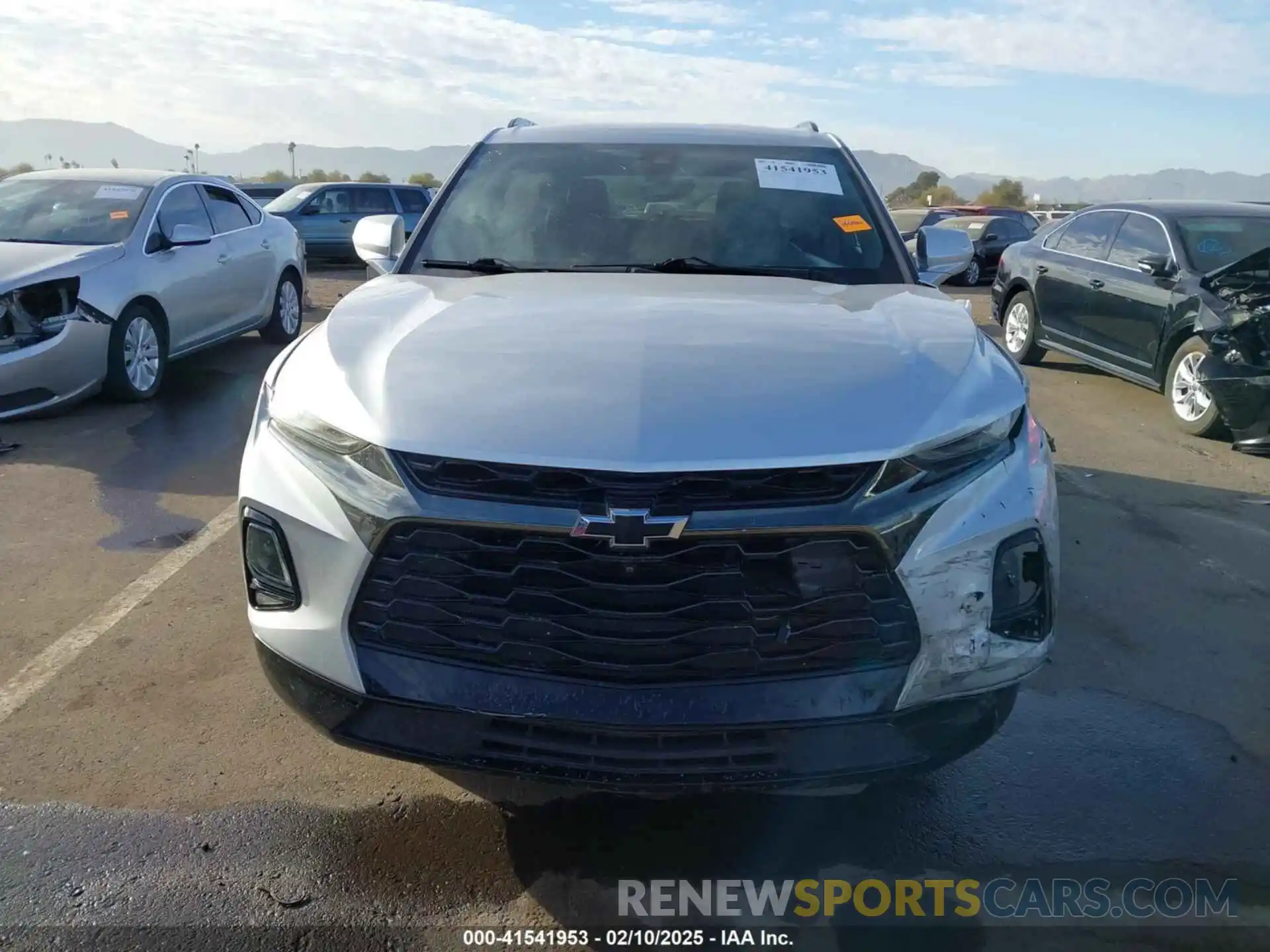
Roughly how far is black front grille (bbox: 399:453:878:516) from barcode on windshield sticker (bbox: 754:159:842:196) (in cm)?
203

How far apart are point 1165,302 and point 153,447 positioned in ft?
24.4

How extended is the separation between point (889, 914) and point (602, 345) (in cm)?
159

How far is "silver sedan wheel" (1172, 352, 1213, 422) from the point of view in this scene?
7.57 metres

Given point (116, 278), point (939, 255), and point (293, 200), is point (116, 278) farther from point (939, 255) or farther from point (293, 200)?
point (293, 200)

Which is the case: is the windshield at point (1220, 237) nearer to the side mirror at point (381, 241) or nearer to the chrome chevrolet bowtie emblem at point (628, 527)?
the side mirror at point (381, 241)

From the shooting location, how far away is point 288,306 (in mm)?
10461

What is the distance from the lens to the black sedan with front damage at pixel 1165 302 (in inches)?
276

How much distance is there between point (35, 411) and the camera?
6961mm

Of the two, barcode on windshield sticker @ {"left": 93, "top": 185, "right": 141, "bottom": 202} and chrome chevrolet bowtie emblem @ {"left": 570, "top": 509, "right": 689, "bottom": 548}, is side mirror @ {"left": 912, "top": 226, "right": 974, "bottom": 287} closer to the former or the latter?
chrome chevrolet bowtie emblem @ {"left": 570, "top": 509, "right": 689, "bottom": 548}

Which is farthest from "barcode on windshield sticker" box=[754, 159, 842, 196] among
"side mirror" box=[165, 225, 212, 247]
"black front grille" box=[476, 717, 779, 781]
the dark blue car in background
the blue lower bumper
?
the dark blue car in background

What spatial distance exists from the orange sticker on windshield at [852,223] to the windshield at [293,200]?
16.9 m

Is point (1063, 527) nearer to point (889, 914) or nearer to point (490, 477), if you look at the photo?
point (889, 914)

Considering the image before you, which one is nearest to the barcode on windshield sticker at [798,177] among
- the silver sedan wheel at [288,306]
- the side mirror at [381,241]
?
the side mirror at [381,241]

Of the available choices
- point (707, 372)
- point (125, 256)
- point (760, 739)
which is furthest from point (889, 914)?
point (125, 256)
